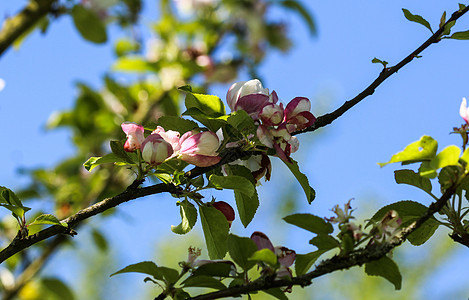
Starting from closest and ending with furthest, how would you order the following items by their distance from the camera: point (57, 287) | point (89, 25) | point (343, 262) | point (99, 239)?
point (343, 262) → point (89, 25) → point (57, 287) → point (99, 239)

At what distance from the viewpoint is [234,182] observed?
513 mm

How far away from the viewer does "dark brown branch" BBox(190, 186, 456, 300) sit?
443 millimetres

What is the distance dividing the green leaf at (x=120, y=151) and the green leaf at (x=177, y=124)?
5 cm

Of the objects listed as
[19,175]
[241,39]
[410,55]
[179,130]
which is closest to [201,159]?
[179,130]

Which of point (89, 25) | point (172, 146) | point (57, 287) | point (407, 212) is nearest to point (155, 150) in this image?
point (172, 146)

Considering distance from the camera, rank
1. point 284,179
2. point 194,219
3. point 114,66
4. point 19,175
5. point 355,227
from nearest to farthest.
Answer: point 355,227 < point 194,219 < point 19,175 < point 114,66 < point 284,179

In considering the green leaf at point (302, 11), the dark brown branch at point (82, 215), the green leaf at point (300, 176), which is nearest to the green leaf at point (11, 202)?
the dark brown branch at point (82, 215)

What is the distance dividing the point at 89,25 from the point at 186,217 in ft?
3.93

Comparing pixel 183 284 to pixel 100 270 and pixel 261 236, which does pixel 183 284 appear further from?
pixel 100 270

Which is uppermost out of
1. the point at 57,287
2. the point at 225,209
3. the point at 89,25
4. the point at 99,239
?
the point at 89,25

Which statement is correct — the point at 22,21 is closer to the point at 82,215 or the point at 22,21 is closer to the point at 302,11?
the point at 82,215

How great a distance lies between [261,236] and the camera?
0.53m

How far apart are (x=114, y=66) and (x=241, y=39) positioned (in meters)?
0.46

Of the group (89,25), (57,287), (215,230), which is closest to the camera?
(215,230)
